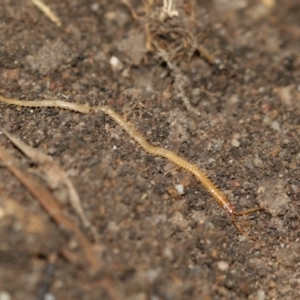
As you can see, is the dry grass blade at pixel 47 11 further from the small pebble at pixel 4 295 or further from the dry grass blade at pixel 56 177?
the small pebble at pixel 4 295

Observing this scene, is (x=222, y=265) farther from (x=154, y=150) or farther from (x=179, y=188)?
(x=154, y=150)

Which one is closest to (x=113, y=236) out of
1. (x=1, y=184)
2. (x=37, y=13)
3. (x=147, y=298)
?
(x=147, y=298)

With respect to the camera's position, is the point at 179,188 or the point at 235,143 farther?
the point at 235,143

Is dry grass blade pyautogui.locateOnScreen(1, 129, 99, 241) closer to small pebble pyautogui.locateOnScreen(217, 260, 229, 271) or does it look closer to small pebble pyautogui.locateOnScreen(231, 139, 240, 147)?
small pebble pyautogui.locateOnScreen(217, 260, 229, 271)

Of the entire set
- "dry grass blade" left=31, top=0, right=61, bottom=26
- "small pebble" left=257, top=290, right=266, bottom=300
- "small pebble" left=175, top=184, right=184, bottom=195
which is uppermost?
"dry grass blade" left=31, top=0, right=61, bottom=26

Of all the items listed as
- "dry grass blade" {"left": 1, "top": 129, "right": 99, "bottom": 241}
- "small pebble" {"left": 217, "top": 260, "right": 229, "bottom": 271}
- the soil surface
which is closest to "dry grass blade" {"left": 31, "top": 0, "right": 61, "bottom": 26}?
the soil surface

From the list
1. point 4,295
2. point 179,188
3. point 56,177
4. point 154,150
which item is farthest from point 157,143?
point 4,295
